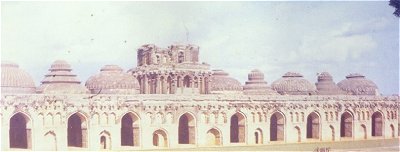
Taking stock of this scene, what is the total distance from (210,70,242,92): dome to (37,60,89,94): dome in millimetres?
13347

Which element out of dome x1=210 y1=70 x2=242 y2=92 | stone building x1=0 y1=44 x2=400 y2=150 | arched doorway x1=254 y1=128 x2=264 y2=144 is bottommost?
arched doorway x1=254 y1=128 x2=264 y2=144

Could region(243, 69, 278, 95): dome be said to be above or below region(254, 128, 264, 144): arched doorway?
above

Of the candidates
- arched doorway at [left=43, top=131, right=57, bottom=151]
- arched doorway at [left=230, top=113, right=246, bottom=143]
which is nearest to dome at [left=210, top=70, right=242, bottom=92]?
arched doorway at [left=230, top=113, right=246, bottom=143]

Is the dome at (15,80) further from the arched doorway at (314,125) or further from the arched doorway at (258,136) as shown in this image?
the arched doorway at (314,125)

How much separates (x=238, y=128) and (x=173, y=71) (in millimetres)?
7027

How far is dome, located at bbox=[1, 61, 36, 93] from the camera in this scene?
133 ft

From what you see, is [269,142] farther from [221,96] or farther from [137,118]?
[137,118]

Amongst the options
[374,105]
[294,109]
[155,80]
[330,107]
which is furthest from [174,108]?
[374,105]

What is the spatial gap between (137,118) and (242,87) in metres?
17.5

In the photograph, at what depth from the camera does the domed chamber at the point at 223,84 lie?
174ft

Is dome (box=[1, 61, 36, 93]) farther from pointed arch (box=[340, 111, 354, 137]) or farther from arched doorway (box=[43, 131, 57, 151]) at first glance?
pointed arch (box=[340, 111, 354, 137])

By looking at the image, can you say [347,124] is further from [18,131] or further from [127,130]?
[18,131]

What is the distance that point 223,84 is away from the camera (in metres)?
53.6

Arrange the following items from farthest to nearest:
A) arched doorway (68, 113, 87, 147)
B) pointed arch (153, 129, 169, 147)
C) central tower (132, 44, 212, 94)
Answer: central tower (132, 44, 212, 94) → arched doorway (68, 113, 87, 147) → pointed arch (153, 129, 169, 147)
